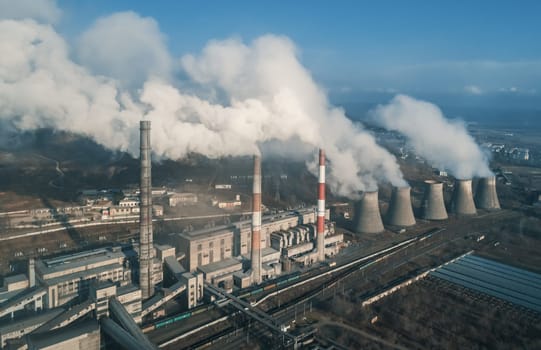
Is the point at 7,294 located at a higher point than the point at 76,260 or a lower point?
lower

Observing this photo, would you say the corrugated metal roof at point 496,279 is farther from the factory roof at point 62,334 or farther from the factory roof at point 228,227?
the factory roof at point 62,334

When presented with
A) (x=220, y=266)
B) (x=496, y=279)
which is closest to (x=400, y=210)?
(x=496, y=279)

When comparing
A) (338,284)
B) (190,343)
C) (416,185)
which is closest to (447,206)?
(416,185)

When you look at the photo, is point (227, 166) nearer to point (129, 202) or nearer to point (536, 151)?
point (129, 202)

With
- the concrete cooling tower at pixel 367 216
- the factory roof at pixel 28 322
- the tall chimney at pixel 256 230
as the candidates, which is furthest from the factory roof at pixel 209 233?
the concrete cooling tower at pixel 367 216

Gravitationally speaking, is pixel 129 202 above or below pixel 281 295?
above

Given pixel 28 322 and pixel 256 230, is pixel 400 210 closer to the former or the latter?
pixel 256 230

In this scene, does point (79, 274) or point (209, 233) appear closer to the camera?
point (79, 274)
